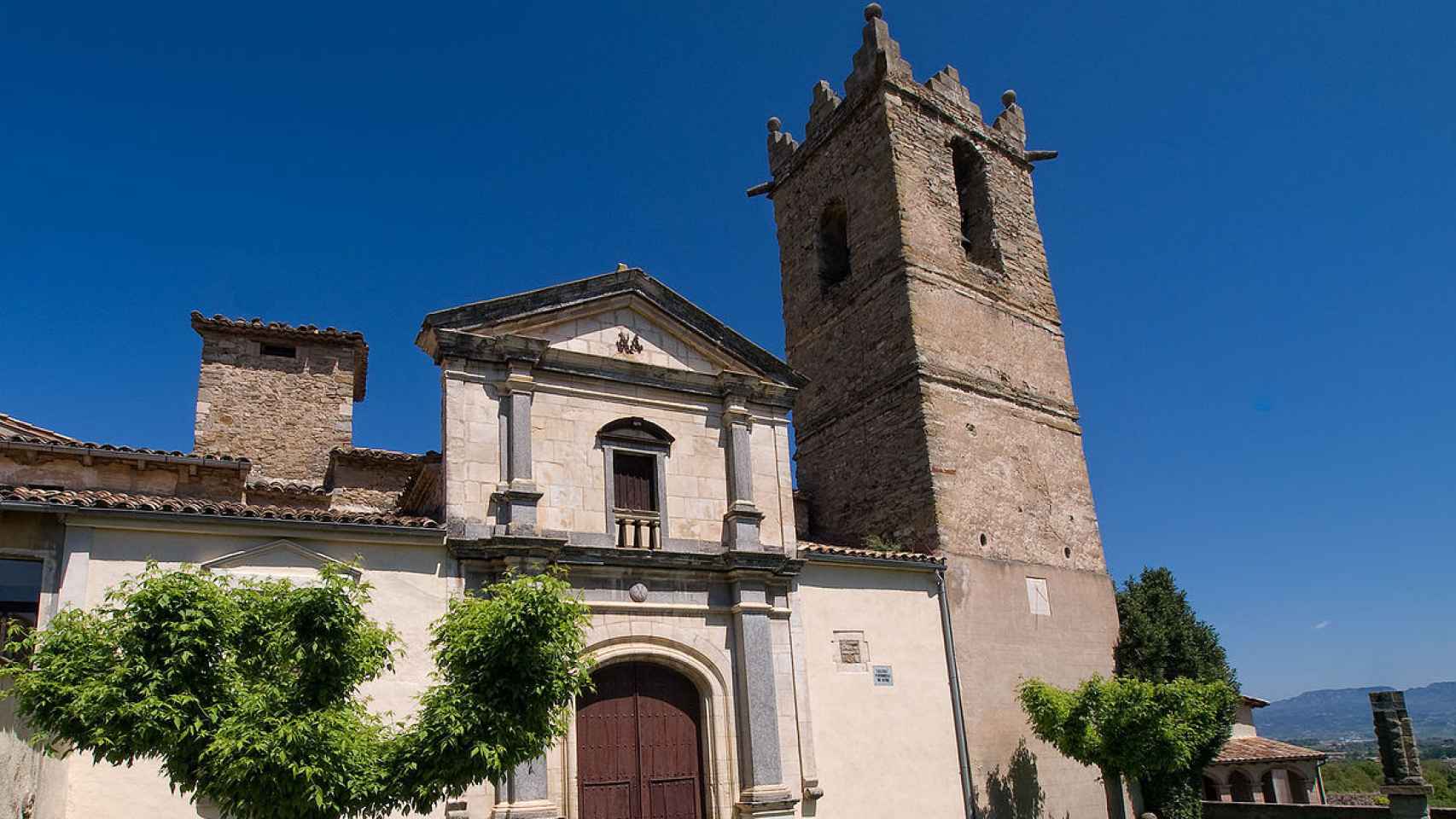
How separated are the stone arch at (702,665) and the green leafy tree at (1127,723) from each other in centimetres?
525

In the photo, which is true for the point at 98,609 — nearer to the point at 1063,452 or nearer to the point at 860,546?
the point at 860,546

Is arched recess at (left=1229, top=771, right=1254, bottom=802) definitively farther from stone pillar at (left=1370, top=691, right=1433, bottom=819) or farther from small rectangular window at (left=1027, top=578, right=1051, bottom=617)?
small rectangular window at (left=1027, top=578, right=1051, bottom=617)

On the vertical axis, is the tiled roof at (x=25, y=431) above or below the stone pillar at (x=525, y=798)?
above

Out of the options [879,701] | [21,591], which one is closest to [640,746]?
[879,701]

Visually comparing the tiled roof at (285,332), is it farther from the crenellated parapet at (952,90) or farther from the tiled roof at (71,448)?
the crenellated parapet at (952,90)

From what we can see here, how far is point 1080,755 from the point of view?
1609 centimetres

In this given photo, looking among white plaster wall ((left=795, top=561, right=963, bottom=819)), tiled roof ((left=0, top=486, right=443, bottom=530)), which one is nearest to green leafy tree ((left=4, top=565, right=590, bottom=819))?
tiled roof ((left=0, top=486, right=443, bottom=530))

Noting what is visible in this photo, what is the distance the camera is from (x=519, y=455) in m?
14.2

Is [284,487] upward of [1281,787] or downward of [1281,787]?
upward

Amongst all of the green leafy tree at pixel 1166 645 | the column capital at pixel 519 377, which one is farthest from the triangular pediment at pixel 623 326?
the green leafy tree at pixel 1166 645

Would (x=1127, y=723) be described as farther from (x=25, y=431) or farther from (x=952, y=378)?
(x=25, y=431)

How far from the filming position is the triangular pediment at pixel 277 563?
39.3 ft

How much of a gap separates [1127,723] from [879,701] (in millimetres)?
3777

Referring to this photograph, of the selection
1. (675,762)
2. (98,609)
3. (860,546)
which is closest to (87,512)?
(98,609)
